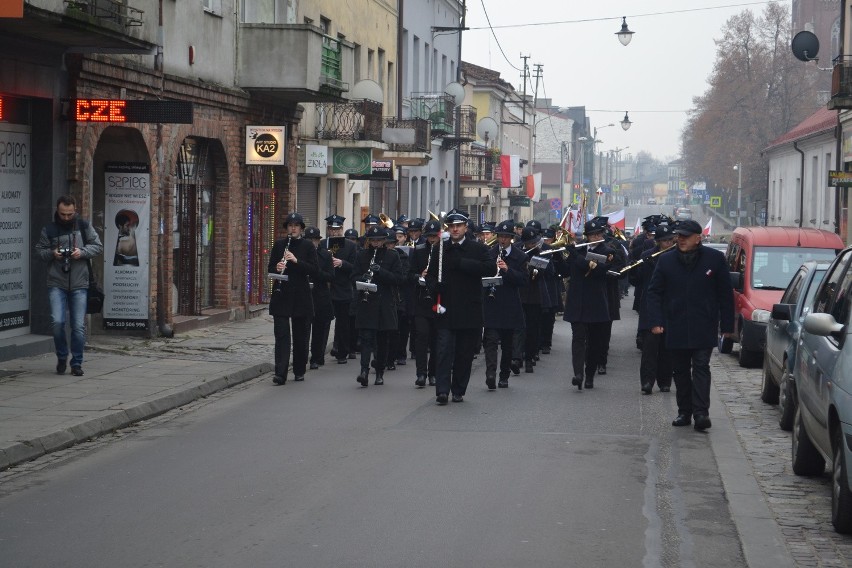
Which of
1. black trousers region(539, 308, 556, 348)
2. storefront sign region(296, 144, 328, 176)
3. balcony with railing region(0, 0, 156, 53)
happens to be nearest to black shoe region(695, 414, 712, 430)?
balcony with railing region(0, 0, 156, 53)

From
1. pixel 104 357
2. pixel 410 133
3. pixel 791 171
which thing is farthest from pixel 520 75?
pixel 104 357

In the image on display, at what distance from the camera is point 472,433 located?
35.8 ft

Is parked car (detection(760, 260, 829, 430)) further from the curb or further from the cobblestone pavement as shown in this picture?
the curb

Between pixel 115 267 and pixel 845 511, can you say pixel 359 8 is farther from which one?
pixel 845 511

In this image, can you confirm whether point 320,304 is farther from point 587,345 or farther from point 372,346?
point 587,345

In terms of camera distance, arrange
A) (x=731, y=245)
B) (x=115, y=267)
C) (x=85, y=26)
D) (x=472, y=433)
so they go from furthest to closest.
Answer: (x=731, y=245), (x=115, y=267), (x=85, y=26), (x=472, y=433)

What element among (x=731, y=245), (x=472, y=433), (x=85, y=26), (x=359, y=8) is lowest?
(x=472, y=433)

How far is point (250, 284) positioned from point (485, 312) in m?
10.5

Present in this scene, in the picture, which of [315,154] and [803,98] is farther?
[803,98]

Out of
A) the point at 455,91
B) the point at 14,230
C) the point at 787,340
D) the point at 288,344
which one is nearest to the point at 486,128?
the point at 455,91

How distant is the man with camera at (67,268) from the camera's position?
44.9 feet

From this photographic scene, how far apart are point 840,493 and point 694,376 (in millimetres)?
4055

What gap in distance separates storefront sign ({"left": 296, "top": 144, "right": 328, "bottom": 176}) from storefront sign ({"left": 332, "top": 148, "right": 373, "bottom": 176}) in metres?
1.90

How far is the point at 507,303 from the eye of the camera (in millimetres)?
14680
